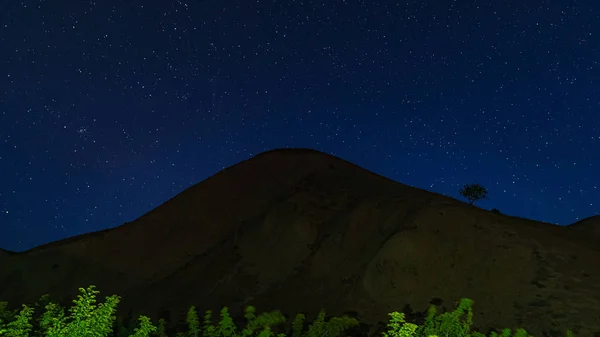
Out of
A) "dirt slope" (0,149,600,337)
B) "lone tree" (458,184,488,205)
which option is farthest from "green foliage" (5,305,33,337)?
"lone tree" (458,184,488,205)

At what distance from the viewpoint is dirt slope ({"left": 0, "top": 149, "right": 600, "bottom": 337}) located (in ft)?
110

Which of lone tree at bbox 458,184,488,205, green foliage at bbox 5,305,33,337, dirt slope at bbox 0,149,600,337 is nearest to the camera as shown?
green foliage at bbox 5,305,33,337

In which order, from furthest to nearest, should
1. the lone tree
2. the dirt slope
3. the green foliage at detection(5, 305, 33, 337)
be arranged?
the lone tree, the dirt slope, the green foliage at detection(5, 305, 33, 337)

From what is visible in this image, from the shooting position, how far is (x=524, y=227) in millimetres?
42375

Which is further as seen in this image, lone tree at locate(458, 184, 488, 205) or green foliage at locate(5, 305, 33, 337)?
lone tree at locate(458, 184, 488, 205)

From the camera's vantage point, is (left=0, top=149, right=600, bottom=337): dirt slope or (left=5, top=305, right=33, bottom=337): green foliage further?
(left=0, top=149, right=600, bottom=337): dirt slope

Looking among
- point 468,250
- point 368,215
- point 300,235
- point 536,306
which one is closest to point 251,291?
point 300,235

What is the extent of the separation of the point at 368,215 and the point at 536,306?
1666cm

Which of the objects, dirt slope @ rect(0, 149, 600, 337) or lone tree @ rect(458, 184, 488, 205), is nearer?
dirt slope @ rect(0, 149, 600, 337)

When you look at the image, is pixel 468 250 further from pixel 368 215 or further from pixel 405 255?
pixel 368 215

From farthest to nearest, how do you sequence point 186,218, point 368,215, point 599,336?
point 186,218 → point 368,215 → point 599,336

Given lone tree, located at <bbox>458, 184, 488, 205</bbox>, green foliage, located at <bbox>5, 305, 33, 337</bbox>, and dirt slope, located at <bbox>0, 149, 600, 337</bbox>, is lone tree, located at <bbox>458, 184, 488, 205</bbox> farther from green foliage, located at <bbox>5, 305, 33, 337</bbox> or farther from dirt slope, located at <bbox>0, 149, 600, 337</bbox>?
green foliage, located at <bbox>5, 305, 33, 337</bbox>

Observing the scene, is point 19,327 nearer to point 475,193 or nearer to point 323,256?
point 323,256

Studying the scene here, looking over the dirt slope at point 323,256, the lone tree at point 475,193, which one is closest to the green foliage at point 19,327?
the dirt slope at point 323,256
